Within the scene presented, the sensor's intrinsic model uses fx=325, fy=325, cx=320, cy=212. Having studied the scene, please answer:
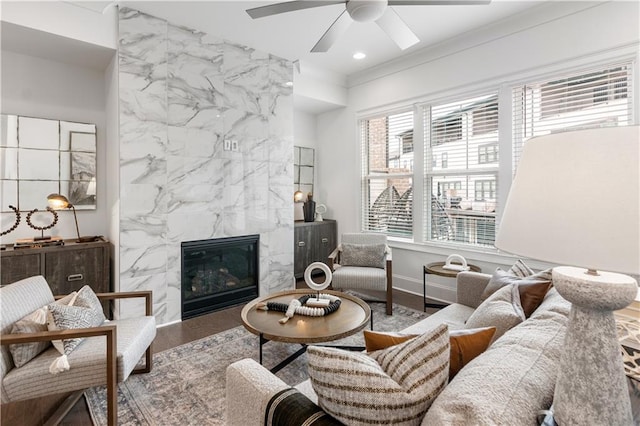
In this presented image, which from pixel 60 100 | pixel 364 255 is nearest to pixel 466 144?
pixel 364 255

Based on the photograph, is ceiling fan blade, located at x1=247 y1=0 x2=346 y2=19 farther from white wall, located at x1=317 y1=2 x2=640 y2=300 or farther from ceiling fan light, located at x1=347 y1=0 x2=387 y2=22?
white wall, located at x1=317 y1=2 x2=640 y2=300

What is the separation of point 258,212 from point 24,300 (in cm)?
244

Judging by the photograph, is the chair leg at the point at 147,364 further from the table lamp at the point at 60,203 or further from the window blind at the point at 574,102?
the window blind at the point at 574,102

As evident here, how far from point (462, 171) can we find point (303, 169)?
8.13 ft

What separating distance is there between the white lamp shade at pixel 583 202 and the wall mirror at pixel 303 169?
4.58m

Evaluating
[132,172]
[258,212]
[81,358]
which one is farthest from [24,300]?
[258,212]

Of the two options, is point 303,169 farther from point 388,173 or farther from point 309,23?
point 309,23

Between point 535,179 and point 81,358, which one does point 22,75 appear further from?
point 535,179

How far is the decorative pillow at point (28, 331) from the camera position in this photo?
1691 millimetres

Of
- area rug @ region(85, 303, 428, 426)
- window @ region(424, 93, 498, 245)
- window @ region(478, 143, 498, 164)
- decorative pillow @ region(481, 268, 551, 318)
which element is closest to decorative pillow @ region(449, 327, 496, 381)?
decorative pillow @ region(481, 268, 551, 318)

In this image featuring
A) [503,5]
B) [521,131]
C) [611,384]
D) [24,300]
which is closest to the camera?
[611,384]

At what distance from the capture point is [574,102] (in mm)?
3033

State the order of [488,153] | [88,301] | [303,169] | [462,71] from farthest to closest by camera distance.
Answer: [303,169] < [462,71] < [488,153] < [88,301]

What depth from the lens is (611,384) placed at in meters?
0.71
